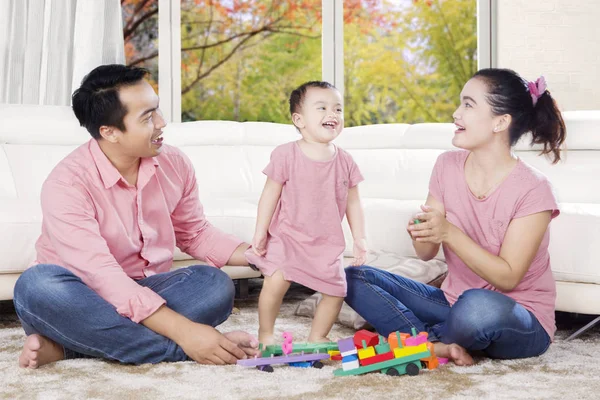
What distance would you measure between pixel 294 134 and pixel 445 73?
3.26 metres

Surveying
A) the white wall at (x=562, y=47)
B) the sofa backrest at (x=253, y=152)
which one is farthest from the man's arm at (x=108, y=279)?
the white wall at (x=562, y=47)

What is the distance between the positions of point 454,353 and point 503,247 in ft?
0.92

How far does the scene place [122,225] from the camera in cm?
200

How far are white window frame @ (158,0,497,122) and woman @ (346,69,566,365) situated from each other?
266 centimetres

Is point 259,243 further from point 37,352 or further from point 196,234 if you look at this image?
point 37,352

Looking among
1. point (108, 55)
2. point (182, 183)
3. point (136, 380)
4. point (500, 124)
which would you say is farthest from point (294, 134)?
point (136, 380)

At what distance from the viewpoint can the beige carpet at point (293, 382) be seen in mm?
1633

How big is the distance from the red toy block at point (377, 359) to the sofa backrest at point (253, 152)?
1.48 m

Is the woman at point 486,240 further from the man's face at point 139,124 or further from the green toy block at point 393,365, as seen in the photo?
the man's face at point 139,124

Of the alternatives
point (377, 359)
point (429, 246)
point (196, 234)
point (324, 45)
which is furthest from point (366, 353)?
point (324, 45)

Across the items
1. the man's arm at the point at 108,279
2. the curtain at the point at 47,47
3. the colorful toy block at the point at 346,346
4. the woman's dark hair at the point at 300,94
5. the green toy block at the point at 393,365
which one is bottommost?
the green toy block at the point at 393,365

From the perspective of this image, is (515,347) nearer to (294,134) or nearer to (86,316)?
(86,316)

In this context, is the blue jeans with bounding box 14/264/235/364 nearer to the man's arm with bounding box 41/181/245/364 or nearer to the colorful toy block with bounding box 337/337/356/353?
the man's arm with bounding box 41/181/245/364

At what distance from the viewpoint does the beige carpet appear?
1.63 m
